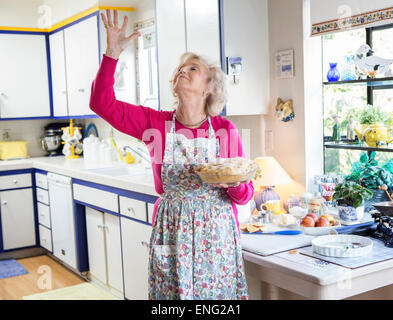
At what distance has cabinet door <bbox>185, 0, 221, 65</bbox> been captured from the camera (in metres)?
2.96

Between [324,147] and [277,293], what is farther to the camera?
[324,147]

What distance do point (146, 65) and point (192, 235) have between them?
2.29 meters

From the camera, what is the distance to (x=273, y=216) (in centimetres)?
255

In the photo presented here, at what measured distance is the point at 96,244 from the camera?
385 centimetres

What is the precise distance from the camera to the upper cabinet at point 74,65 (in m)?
4.22

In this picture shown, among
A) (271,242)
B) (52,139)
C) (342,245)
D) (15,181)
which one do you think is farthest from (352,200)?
(52,139)

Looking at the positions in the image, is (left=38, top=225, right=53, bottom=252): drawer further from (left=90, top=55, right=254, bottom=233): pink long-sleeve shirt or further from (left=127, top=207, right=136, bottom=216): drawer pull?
(left=90, top=55, right=254, bottom=233): pink long-sleeve shirt

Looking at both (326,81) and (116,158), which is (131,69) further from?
(326,81)

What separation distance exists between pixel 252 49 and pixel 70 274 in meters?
2.47

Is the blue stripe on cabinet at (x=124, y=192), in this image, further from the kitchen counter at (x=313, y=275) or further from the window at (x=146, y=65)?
the kitchen counter at (x=313, y=275)

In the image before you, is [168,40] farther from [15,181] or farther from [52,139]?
[52,139]

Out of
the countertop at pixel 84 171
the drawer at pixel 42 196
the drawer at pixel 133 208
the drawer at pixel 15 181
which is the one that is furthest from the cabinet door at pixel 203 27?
the drawer at pixel 15 181

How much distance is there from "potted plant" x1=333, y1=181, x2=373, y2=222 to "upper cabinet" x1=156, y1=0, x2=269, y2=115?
89cm
